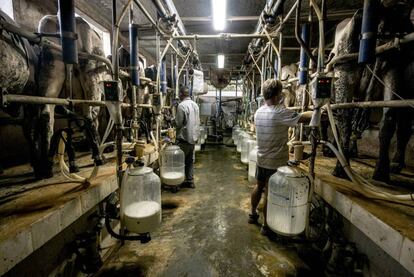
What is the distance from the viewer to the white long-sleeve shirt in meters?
4.05

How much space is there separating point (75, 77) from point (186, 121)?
1.95 meters

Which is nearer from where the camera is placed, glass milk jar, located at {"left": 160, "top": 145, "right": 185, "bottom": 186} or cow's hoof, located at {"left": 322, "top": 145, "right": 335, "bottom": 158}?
cow's hoof, located at {"left": 322, "top": 145, "right": 335, "bottom": 158}

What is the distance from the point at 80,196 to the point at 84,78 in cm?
173

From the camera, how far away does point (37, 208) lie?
1500 mm

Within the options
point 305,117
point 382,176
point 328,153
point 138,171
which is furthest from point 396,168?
point 138,171

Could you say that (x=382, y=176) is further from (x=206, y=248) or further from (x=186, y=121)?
(x=186, y=121)

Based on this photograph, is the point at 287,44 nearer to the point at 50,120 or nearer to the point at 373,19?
the point at 373,19

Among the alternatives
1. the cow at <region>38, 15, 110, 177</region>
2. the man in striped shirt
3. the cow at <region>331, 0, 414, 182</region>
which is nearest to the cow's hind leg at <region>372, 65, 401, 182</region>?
the cow at <region>331, 0, 414, 182</region>

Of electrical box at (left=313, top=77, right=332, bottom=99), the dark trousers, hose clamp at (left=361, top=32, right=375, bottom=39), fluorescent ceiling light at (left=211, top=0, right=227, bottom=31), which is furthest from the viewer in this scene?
the dark trousers

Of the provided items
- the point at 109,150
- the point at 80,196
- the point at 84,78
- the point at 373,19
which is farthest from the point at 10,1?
the point at 373,19

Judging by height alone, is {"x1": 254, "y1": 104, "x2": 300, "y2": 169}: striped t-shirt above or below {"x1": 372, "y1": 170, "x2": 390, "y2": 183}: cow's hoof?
above

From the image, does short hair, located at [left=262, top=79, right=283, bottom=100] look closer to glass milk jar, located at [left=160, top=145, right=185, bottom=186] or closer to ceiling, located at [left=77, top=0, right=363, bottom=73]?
glass milk jar, located at [left=160, top=145, right=185, bottom=186]

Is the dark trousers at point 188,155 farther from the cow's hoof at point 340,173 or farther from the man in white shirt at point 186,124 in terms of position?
the cow's hoof at point 340,173

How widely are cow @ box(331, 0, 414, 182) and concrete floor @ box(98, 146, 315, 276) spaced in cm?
122
